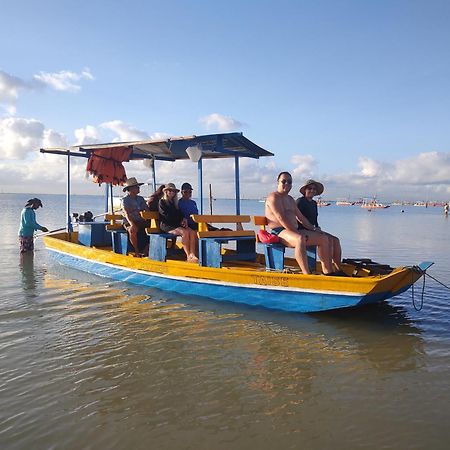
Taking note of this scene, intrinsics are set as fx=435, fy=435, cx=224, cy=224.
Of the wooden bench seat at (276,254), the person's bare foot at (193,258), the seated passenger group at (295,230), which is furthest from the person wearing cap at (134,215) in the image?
the seated passenger group at (295,230)

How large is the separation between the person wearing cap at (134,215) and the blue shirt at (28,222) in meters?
5.68

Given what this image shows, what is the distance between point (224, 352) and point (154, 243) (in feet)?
12.4

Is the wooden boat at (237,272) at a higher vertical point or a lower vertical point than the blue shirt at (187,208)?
lower

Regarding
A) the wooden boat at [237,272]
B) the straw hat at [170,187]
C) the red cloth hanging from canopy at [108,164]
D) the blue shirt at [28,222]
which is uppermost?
the red cloth hanging from canopy at [108,164]

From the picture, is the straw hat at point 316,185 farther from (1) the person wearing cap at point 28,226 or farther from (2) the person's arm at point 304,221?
(1) the person wearing cap at point 28,226

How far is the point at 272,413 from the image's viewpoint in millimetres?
4062

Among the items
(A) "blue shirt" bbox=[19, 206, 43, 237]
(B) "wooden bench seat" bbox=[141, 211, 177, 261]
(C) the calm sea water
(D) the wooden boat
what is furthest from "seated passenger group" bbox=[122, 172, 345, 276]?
(A) "blue shirt" bbox=[19, 206, 43, 237]

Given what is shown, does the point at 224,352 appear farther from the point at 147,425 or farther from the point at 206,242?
the point at 206,242

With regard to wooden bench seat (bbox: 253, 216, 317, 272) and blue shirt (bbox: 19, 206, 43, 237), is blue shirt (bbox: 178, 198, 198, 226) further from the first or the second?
blue shirt (bbox: 19, 206, 43, 237)

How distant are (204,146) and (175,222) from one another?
2062 millimetres

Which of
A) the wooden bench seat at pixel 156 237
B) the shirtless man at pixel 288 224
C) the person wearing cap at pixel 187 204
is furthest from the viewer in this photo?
the person wearing cap at pixel 187 204

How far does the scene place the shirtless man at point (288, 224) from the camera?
700 centimetres

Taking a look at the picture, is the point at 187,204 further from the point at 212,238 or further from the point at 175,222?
the point at 212,238

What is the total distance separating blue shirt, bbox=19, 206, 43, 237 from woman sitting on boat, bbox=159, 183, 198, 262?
721 centimetres
